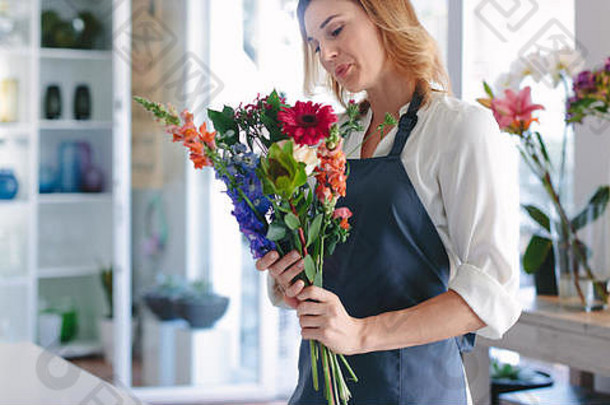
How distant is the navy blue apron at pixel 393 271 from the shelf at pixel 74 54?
13.2 feet

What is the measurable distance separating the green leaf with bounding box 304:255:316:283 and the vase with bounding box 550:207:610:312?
128 centimetres

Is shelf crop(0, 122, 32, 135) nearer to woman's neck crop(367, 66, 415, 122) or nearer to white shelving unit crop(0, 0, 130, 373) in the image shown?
white shelving unit crop(0, 0, 130, 373)

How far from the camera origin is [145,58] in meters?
4.39

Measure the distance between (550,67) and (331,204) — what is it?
59.7 inches

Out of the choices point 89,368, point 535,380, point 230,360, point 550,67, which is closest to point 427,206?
point 550,67

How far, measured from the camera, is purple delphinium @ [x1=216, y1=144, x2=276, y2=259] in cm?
114

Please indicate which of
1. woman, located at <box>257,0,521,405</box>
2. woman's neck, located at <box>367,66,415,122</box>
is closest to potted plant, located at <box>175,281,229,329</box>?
woman, located at <box>257,0,521,405</box>

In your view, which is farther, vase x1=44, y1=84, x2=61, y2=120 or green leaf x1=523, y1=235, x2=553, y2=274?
vase x1=44, y1=84, x2=61, y2=120

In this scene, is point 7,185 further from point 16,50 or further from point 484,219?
point 484,219

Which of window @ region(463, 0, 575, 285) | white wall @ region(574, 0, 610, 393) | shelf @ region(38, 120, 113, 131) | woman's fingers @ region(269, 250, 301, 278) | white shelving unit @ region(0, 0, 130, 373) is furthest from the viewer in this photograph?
shelf @ region(38, 120, 113, 131)

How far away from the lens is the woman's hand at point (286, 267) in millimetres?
1216

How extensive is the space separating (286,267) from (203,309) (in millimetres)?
3158

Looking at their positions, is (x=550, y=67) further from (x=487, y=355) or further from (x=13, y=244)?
(x=13, y=244)

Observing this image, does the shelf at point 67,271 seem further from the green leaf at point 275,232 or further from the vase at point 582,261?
the green leaf at point 275,232
